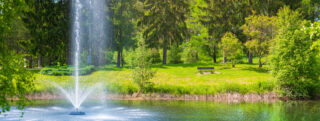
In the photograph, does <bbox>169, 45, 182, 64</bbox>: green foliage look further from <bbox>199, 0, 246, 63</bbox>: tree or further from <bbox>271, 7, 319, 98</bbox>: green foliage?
<bbox>271, 7, 319, 98</bbox>: green foliage

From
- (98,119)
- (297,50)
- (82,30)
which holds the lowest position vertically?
(98,119)

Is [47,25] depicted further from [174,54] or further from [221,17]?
[221,17]

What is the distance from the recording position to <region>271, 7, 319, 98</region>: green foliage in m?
35.1

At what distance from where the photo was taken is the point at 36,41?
51.5 metres

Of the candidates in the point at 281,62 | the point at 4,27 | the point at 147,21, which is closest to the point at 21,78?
the point at 4,27

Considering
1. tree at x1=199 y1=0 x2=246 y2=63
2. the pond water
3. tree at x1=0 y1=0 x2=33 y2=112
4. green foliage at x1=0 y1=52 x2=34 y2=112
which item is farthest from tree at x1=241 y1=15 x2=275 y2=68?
tree at x1=0 y1=0 x2=33 y2=112

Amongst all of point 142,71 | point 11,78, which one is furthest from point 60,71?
point 11,78

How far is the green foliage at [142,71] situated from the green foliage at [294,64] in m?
14.0

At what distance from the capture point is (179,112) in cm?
2664

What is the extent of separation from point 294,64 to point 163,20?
100ft

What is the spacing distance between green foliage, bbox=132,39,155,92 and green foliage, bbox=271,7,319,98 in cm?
1404

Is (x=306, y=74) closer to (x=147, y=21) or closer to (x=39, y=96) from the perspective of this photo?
(x=39, y=96)

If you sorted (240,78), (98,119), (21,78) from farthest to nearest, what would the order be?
(240,78)
(98,119)
(21,78)

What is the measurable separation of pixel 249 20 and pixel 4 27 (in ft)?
154
